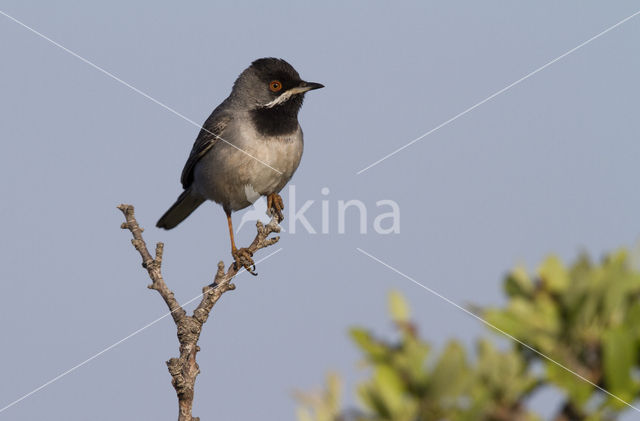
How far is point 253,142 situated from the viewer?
27.9ft

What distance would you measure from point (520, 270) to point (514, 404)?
0.31 meters

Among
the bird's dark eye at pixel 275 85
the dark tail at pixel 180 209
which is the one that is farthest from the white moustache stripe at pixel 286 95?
the dark tail at pixel 180 209

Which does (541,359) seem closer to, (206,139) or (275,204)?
(275,204)

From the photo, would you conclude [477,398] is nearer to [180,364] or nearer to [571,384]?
[571,384]

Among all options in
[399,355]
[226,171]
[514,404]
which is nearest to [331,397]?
[399,355]

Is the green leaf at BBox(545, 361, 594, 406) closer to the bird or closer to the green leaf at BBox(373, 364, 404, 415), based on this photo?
the green leaf at BBox(373, 364, 404, 415)

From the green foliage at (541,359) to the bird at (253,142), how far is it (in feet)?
20.6

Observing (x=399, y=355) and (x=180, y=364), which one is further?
(x=180, y=364)

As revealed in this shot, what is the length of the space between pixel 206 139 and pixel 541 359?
25.2ft

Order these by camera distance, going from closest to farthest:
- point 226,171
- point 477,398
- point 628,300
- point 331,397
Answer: point 477,398 → point 628,300 → point 331,397 → point 226,171

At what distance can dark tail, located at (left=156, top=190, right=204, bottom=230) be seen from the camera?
32.7ft

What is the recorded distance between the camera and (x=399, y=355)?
1669mm

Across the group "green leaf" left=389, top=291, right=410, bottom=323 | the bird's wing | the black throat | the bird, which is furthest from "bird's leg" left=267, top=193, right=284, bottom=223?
"green leaf" left=389, top=291, right=410, bottom=323

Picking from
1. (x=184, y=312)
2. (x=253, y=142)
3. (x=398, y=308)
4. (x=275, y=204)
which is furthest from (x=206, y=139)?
(x=398, y=308)
